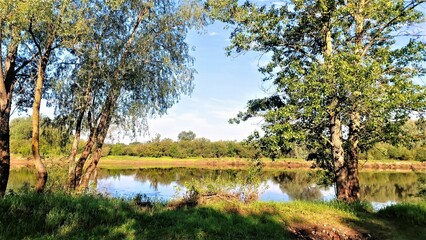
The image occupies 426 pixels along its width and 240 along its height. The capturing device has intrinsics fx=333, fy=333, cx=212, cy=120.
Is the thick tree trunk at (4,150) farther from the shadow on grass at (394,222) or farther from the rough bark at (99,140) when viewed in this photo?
A: the shadow on grass at (394,222)

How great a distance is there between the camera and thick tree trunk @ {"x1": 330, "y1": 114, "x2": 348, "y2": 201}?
15242 mm

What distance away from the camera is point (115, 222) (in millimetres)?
8867

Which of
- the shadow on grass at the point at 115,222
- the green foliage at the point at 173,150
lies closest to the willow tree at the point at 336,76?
the shadow on grass at the point at 115,222

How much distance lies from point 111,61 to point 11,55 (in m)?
4.91

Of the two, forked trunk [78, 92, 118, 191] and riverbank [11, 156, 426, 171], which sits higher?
forked trunk [78, 92, 118, 191]

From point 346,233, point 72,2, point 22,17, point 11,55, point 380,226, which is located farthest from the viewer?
point 11,55

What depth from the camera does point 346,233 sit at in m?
10.3

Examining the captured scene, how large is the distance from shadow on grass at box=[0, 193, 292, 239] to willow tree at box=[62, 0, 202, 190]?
943 cm

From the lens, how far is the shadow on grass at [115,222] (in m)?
7.64

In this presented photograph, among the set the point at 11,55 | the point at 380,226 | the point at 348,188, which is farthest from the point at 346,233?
the point at 11,55

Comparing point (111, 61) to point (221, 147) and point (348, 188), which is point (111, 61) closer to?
point (348, 188)

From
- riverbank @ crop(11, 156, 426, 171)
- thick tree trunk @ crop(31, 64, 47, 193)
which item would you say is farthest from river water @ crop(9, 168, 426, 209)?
riverbank @ crop(11, 156, 426, 171)

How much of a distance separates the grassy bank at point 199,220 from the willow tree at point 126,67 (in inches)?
351

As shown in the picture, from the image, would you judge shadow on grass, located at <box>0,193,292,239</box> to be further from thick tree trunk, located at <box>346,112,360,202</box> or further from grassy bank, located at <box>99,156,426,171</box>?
grassy bank, located at <box>99,156,426,171</box>
